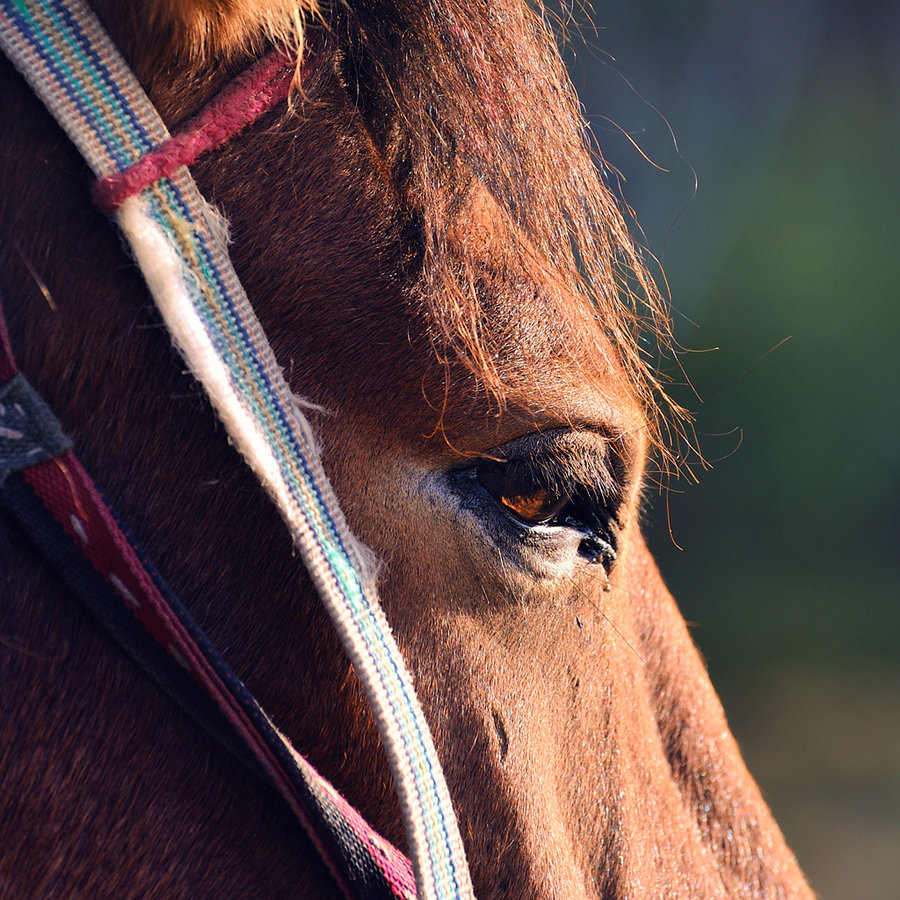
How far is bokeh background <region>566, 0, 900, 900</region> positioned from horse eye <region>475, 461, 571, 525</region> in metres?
4.12

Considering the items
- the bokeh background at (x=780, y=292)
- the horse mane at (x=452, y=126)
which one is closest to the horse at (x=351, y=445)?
the horse mane at (x=452, y=126)

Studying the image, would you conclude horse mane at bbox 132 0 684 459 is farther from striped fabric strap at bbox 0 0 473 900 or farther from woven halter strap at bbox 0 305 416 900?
woven halter strap at bbox 0 305 416 900

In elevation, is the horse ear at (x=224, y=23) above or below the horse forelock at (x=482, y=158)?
above

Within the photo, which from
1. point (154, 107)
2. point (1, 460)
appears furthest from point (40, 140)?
point (1, 460)

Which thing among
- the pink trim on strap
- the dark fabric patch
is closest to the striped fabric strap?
the pink trim on strap

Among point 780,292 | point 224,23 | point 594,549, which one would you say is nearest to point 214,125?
point 224,23

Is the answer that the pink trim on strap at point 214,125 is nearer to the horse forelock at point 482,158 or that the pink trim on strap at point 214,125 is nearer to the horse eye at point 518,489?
the horse forelock at point 482,158

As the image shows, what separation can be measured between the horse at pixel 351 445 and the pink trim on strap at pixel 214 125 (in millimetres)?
19

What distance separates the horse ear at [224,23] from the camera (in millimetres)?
690

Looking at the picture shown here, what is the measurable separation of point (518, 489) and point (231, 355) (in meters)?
0.30

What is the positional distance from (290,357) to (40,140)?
258mm

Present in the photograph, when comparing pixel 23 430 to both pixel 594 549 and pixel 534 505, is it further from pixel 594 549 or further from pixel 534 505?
pixel 594 549

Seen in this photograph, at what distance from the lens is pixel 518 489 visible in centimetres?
88

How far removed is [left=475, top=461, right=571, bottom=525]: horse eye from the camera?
872mm
